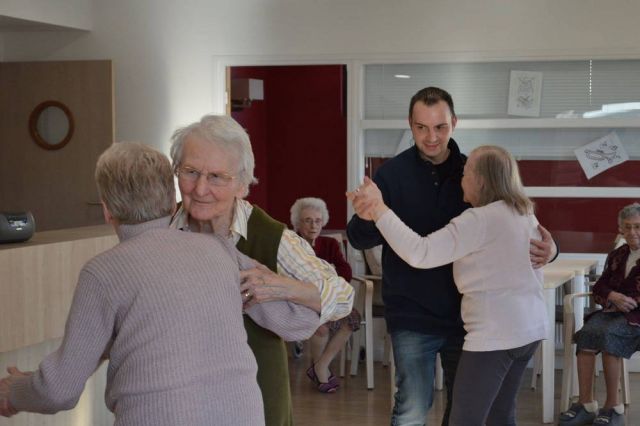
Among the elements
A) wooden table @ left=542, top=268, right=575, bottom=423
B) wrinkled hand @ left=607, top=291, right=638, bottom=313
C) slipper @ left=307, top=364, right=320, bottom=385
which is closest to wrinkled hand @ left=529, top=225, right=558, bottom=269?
wooden table @ left=542, top=268, right=575, bottom=423

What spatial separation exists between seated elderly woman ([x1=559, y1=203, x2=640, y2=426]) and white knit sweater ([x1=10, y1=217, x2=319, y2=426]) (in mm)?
3969

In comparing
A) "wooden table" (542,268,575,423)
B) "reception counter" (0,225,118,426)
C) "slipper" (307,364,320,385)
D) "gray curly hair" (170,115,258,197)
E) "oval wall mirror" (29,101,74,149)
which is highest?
"oval wall mirror" (29,101,74,149)

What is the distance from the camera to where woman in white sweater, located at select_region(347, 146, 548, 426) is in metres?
3.18

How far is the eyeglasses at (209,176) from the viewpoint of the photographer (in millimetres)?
2316

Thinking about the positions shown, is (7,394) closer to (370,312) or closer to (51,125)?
(370,312)

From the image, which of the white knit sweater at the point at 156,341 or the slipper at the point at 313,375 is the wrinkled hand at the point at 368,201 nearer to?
the white knit sweater at the point at 156,341

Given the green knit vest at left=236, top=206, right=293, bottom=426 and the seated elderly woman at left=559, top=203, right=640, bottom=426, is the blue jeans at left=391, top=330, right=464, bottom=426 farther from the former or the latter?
the seated elderly woman at left=559, top=203, right=640, bottom=426

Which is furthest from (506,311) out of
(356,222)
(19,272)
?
(19,272)

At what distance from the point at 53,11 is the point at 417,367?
493 centimetres

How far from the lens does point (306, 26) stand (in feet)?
24.2

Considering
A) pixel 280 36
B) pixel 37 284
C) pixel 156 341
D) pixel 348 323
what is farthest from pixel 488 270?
pixel 280 36

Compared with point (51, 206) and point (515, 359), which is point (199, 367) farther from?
point (51, 206)

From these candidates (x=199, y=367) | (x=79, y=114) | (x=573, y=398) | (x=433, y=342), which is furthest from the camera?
(x=79, y=114)

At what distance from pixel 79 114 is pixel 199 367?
597cm
